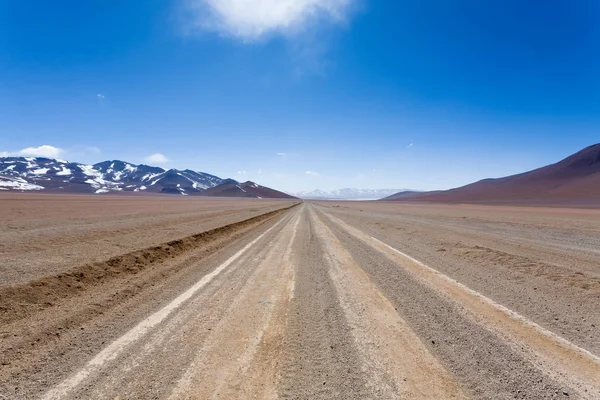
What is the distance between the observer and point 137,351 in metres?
3.82

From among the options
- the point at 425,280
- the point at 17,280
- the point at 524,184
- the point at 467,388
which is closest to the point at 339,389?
the point at 467,388

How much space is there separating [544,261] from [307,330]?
918 centimetres

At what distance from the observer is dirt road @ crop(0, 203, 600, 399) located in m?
3.20

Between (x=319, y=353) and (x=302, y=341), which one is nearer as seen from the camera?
(x=319, y=353)

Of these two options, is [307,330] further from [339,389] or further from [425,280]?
[425,280]

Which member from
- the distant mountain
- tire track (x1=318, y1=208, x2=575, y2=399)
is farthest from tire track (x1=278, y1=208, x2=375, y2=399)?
the distant mountain

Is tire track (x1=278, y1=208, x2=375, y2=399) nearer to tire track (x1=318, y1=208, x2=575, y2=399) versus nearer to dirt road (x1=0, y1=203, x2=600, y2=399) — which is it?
dirt road (x1=0, y1=203, x2=600, y2=399)

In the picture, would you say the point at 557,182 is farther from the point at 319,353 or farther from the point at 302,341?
the point at 319,353

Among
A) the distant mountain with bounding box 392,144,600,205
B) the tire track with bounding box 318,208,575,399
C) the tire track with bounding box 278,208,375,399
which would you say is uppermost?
the distant mountain with bounding box 392,144,600,205

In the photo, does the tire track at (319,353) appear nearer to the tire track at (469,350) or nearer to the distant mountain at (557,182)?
the tire track at (469,350)

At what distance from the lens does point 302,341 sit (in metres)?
4.21

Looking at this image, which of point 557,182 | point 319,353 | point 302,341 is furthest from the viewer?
point 557,182

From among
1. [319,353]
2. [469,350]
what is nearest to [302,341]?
[319,353]

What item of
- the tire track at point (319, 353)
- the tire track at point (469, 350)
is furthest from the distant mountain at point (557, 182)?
the tire track at point (319, 353)
